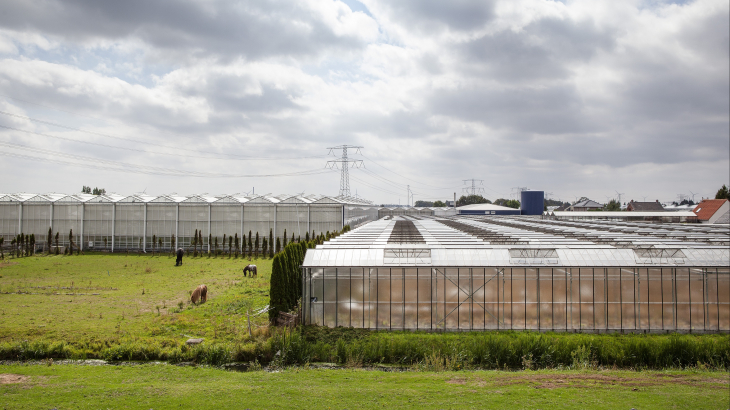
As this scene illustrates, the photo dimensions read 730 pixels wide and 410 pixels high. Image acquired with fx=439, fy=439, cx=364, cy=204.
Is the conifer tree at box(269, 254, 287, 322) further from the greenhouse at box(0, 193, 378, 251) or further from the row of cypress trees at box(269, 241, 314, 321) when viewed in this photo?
the greenhouse at box(0, 193, 378, 251)

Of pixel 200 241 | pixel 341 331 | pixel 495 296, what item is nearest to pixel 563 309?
pixel 495 296

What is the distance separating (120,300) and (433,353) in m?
19.4

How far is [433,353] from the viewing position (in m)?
15.6

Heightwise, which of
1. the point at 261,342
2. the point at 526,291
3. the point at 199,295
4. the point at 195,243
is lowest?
the point at 261,342

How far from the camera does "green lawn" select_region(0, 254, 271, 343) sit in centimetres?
1911

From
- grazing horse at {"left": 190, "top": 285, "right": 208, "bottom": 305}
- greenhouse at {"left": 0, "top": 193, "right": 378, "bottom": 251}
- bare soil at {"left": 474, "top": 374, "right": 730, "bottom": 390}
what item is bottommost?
bare soil at {"left": 474, "top": 374, "right": 730, "bottom": 390}

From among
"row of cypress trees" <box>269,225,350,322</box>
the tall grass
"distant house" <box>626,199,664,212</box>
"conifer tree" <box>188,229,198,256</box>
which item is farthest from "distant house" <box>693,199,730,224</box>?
"conifer tree" <box>188,229,198,256</box>

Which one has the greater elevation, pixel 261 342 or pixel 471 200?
pixel 471 200

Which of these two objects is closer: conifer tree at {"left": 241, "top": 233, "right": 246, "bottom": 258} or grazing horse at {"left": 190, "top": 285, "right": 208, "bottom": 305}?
grazing horse at {"left": 190, "top": 285, "right": 208, "bottom": 305}

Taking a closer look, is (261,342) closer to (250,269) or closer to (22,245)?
(250,269)

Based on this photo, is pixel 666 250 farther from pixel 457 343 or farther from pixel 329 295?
pixel 329 295

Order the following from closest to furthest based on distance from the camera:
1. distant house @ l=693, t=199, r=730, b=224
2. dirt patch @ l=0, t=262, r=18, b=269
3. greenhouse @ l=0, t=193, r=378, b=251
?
dirt patch @ l=0, t=262, r=18, b=269 < greenhouse @ l=0, t=193, r=378, b=251 < distant house @ l=693, t=199, r=730, b=224

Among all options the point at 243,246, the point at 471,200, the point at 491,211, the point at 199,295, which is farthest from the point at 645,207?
the point at 199,295

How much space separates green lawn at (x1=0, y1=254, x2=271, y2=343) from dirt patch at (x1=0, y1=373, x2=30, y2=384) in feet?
11.6
